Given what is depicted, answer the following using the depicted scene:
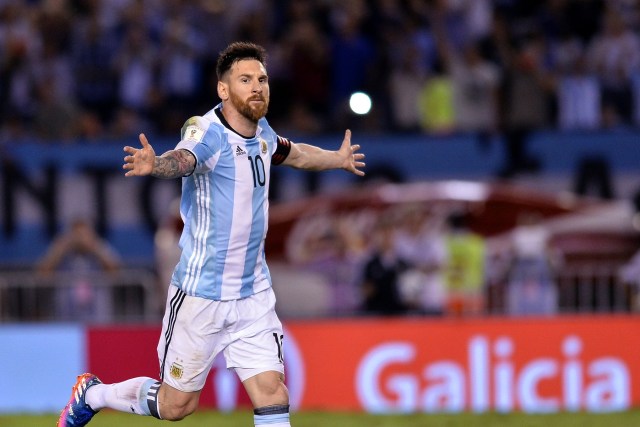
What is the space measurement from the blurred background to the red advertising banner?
0.02 m

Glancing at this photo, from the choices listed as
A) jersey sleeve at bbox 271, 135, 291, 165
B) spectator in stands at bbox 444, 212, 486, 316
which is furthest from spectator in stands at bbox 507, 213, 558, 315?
jersey sleeve at bbox 271, 135, 291, 165

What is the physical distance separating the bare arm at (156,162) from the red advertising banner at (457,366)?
5569 mm

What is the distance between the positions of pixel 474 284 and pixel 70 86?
5.44m

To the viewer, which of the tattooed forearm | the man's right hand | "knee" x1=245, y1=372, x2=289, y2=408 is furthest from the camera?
"knee" x1=245, y1=372, x2=289, y2=408

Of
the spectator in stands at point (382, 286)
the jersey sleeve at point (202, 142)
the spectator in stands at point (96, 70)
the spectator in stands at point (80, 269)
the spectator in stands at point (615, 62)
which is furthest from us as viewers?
the spectator in stands at point (96, 70)

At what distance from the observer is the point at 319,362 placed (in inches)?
483

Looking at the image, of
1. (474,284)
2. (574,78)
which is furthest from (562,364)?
(574,78)

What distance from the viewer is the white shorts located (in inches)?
287

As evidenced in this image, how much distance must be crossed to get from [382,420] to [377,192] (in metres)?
4.21

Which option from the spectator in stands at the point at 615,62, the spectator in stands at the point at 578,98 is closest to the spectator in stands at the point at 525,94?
the spectator in stands at the point at 578,98

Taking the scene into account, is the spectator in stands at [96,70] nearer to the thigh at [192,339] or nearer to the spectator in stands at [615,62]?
the spectator in stands at [615,62]

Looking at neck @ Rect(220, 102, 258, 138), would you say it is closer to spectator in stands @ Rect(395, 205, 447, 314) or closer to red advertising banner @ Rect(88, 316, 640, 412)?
red advertising banner @ Rect(88, 316, 640, 412)

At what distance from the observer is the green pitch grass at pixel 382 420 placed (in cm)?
1027

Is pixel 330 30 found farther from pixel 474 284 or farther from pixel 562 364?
pixel 562 364
